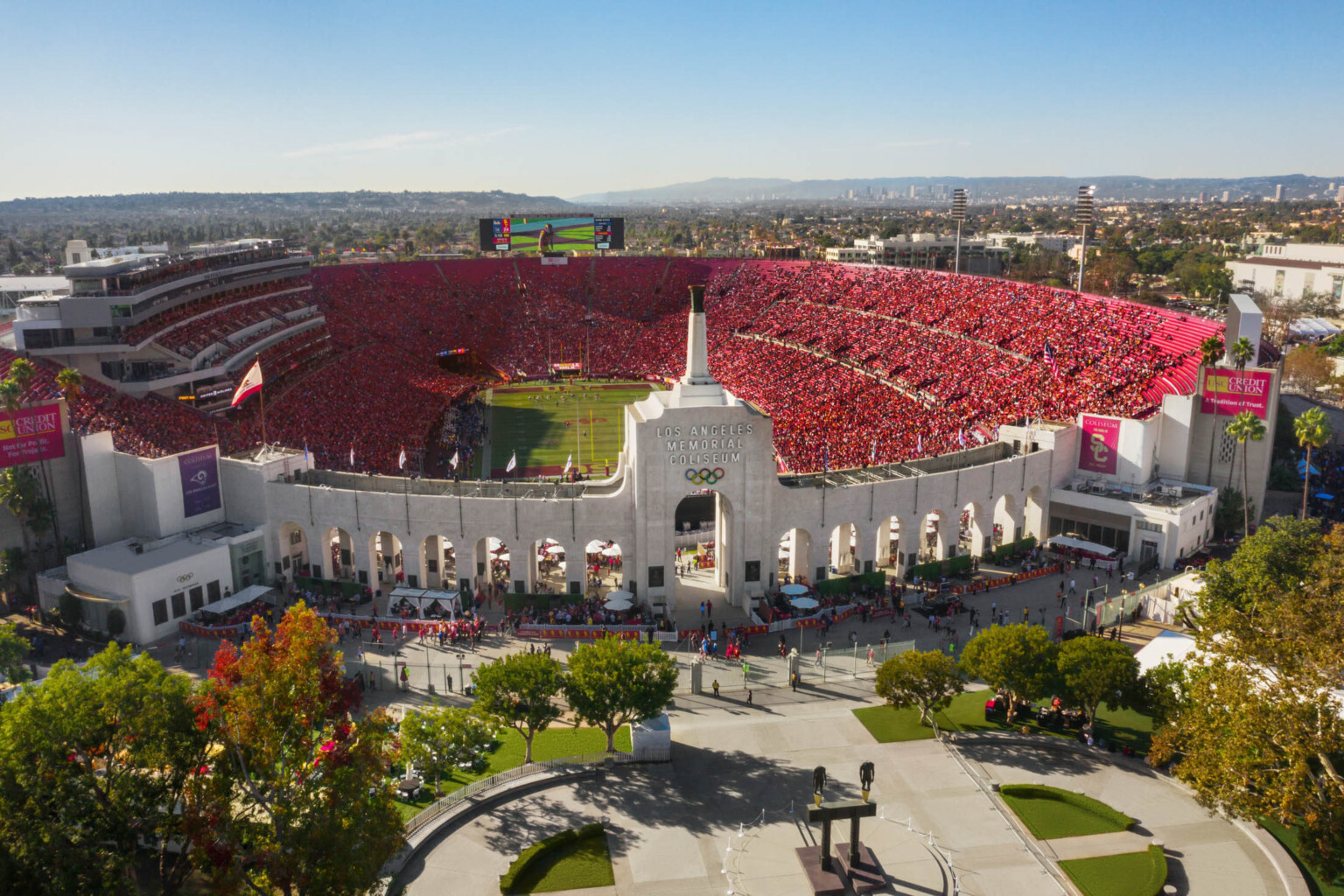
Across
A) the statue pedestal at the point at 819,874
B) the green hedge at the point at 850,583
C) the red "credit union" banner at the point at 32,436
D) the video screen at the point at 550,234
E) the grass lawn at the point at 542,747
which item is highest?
the video screen at the point at 550,234

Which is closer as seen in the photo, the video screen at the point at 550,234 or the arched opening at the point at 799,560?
the arched opening at the point at 799,560

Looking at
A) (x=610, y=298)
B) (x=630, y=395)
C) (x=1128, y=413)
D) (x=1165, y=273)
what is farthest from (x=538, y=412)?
(x=1165, y=273)

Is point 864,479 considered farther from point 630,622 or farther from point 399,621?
point 399,621

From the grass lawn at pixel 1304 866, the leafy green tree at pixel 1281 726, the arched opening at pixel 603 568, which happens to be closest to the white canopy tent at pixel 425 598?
the arched opening at pixel 603 568

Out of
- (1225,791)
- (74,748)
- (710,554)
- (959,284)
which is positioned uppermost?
(959,284)

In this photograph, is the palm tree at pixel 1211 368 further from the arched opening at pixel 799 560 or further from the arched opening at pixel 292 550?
the arched opening at pixel 292 550

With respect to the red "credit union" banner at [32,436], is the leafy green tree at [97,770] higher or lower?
lower
